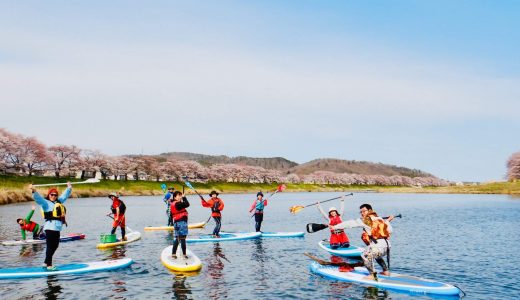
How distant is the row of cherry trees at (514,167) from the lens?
5832 inches

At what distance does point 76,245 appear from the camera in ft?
80.6

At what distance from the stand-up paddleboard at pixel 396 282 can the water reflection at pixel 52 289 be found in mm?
8982

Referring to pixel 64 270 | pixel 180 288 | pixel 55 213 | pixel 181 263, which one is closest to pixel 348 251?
pixel 181 263

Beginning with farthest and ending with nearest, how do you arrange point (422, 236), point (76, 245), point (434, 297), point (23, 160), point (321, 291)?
point (23, 160), point (422, 236), point (76, 245), point (321, 291), point (434, 297)

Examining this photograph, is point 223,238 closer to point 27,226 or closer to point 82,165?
point 27,226

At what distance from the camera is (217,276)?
16406mm

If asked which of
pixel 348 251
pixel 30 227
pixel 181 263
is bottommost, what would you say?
pixel 181 263

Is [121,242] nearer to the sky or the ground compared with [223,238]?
nearer to the ground

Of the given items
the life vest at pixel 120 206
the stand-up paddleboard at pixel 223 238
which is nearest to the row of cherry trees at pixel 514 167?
the stand-up paddleboard at pixel 223 238

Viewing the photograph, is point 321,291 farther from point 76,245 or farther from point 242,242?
point 76,245

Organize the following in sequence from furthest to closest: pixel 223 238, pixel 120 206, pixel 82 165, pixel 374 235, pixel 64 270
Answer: pixel 82 165
pixel 223 238
pixel 120 206
pixel 64 270
pixel 374 235

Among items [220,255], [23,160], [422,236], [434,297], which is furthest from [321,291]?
[23,160]

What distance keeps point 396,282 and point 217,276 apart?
253 inches

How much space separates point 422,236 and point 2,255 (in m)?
24.9
